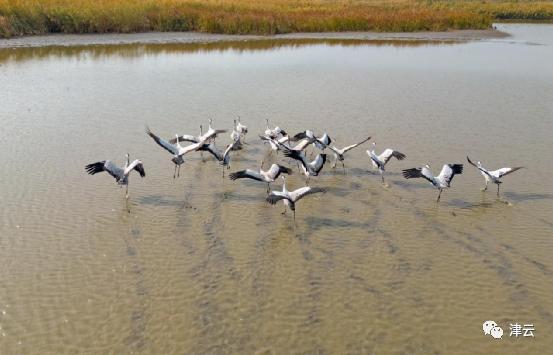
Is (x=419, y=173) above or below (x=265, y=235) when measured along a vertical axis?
above

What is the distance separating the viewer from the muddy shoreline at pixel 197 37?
955 inches

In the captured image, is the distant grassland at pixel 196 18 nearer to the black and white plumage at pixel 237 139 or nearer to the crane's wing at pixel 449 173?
the black and white plumage at pixel 237 139

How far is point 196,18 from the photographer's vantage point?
2992 cm

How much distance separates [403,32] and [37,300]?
105ft

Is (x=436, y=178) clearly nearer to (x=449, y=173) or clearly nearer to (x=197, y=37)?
(x=449, y=173)

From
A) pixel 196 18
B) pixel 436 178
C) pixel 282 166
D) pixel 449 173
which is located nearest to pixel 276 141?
pixel 282 166

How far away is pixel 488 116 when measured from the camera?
14430mm

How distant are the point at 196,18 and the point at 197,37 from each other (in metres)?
2.19

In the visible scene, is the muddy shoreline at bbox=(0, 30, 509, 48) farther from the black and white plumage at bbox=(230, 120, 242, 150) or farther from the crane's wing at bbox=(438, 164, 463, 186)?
the crane's wing at bbox=(438, 164, 463, 186)

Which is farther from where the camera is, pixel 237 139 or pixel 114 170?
pixel 237 139

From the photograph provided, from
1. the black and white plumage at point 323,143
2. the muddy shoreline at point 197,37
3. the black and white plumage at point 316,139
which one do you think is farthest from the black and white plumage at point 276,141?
the muddy shoreline at point 197,37

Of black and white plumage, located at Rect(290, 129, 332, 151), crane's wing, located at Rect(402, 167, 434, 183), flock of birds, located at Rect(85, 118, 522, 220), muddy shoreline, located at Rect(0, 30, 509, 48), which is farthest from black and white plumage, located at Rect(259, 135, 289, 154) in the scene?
muddy shoreline, located at Rect(0, 30, 509, 48)

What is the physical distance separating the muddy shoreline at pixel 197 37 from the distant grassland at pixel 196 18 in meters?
0.65

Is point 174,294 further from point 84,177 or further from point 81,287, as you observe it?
point 84,177
